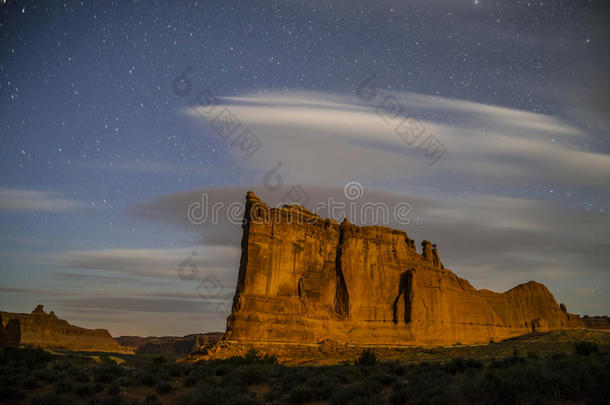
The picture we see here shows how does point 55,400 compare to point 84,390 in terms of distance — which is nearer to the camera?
point 55,400

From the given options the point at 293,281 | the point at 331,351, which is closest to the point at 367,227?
the point at 293,281

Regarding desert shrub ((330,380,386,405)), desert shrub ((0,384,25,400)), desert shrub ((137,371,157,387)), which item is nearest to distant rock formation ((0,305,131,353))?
desert shrub ((137,371,157,387))

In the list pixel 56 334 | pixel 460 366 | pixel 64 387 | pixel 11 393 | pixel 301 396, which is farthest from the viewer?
pixel 56 334

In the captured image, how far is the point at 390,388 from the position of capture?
15.6 meters

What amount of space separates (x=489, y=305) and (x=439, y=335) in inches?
810

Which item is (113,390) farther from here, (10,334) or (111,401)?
(10,334)

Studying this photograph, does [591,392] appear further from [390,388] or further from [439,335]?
[439,335]

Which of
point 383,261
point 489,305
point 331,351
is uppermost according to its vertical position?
point 383,261

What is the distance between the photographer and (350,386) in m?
15.7

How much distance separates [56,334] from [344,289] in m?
49.6

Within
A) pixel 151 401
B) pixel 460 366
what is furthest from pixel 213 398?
pixel 460 366

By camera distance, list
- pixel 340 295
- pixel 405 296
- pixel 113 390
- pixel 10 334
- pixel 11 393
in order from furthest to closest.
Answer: pixel 405 296, pixel 340 295, pixel 10 334, pixel 113 390, pixel 11 393

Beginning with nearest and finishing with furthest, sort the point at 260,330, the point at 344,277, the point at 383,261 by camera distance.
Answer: the point at 260,330 → the point at 344,277 → the point at 383,261

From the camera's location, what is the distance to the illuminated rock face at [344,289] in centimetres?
4316
